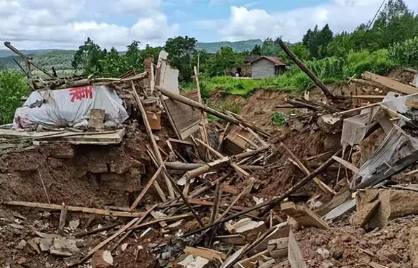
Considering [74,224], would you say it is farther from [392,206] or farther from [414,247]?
[414,247]

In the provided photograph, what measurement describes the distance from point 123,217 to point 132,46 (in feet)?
88.8

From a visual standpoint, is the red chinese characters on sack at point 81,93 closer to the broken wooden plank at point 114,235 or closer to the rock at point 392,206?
the broken wooden plank at point 114,235

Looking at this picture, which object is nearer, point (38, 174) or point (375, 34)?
point (38, 174)

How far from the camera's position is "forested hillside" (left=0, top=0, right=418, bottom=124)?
21.6m

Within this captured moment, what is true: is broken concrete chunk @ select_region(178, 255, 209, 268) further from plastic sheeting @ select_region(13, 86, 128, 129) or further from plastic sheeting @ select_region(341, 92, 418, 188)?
plastic sheeting @ select_region(13, 86, 128, 129)

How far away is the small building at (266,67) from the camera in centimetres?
4112

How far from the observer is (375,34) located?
31.4m

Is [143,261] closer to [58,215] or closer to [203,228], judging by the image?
[203,228]

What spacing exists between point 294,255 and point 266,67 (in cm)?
3904

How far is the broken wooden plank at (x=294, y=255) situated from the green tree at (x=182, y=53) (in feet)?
98.0

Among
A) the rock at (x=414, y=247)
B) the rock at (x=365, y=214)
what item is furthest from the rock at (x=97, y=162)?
the rock at (x=414, y=247)

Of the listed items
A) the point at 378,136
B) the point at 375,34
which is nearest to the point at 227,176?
the point at 378,136

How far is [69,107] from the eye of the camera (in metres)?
10.1

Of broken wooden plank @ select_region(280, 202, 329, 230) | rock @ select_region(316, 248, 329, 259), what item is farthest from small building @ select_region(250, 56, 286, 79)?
rock @ select_region(316, 248, 329, 259)
